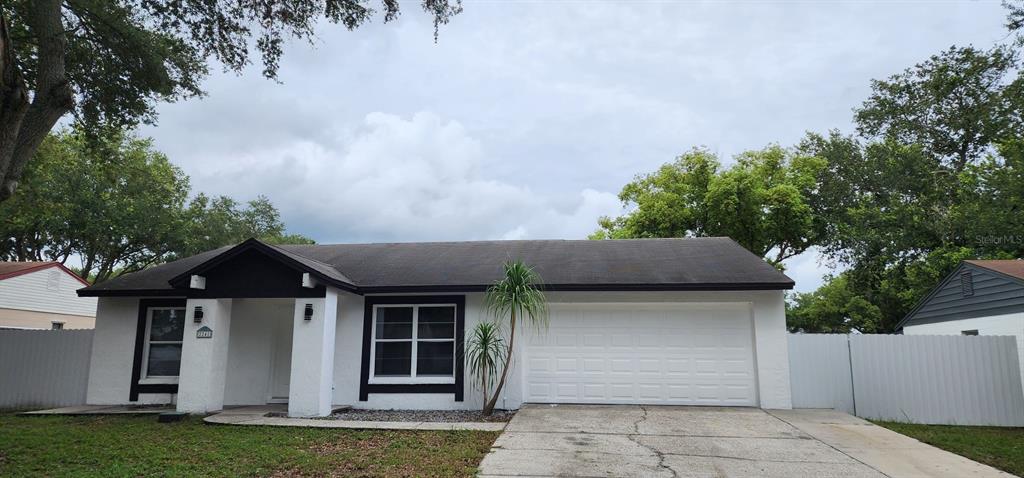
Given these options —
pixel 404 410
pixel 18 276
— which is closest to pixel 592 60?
pixel 404 410

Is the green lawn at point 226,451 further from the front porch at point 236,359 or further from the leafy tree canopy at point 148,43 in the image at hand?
the leafy tree canopy at point 148,43

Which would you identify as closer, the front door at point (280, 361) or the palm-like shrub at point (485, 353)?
the palm-like shrub at point (485, 353)

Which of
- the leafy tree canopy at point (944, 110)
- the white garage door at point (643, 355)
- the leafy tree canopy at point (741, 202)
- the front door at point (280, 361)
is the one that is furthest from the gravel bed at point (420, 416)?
the leafy tree canopy at point (944, 110)

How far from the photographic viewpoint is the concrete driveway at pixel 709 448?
6523 millimetres

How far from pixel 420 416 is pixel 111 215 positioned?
20424mm

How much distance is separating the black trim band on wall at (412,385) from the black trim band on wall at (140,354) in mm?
3908

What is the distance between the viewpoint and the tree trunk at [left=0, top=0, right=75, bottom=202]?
7715 mm

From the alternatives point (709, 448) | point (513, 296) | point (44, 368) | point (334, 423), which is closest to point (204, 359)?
point (334, 423)

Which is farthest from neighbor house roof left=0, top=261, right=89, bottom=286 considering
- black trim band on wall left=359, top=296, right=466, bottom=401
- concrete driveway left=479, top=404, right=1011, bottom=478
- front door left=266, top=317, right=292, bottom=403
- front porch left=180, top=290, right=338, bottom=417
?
concrete driveway left=479, top=404, right=1011, bottom=478

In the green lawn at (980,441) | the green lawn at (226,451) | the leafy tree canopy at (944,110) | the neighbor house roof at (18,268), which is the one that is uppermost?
the leafy tree canopy at (944,110)

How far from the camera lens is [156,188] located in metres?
26.4

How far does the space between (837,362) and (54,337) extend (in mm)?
15964

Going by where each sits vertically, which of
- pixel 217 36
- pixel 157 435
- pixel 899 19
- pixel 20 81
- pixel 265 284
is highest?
pixel 899 19

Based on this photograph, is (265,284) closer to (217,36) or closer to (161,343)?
(161,343)
